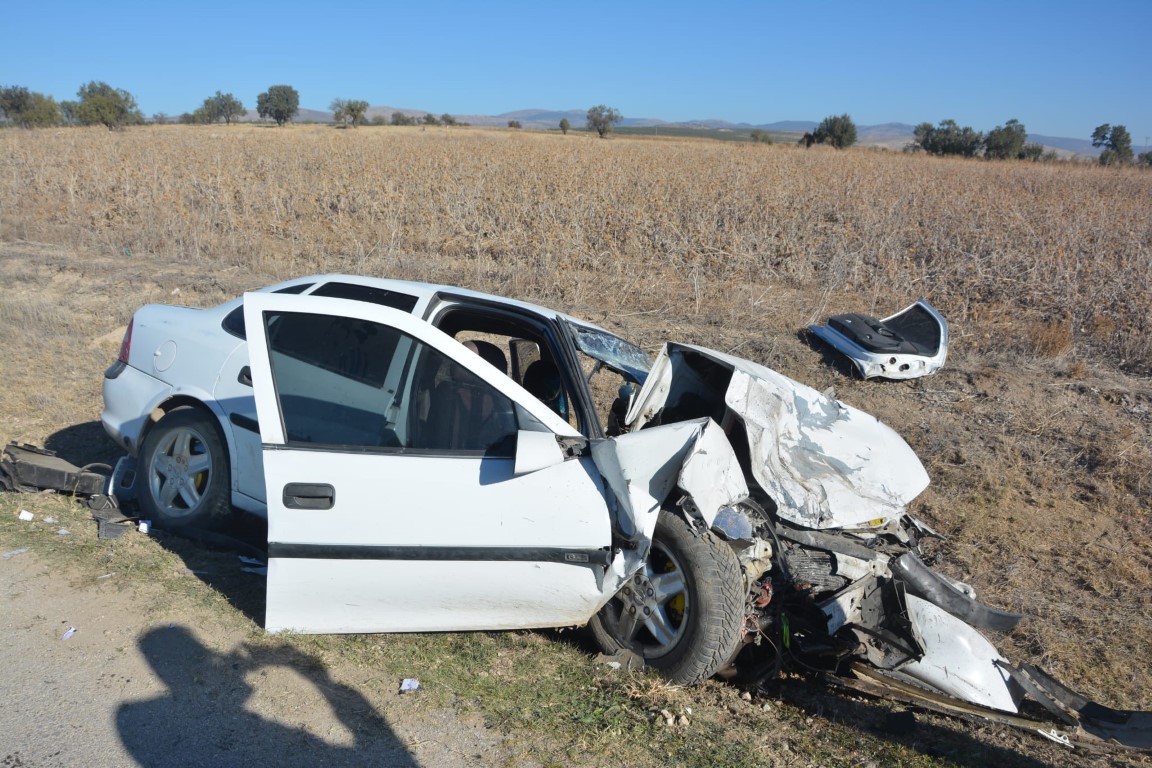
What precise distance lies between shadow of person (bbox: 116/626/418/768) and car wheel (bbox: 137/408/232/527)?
41.8 inches

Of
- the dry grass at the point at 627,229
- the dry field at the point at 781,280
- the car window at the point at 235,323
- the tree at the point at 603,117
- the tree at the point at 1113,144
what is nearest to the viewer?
the car window at the point at 235,323

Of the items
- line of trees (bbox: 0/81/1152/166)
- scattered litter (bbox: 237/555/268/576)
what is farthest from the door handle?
line of trees (bbox: 0/81/1152/166)

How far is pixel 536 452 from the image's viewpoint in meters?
3.49

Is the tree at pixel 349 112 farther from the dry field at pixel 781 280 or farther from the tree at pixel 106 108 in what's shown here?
the dry field at pixel 781 280

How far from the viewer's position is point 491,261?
12.2 metres

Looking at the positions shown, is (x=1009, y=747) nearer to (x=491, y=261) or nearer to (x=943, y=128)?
(x=491, y=261)

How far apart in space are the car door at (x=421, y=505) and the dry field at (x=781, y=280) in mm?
1199

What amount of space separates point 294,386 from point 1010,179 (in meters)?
27.8

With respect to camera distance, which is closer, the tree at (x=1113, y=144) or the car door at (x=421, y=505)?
the car door at (x=421, y=505)

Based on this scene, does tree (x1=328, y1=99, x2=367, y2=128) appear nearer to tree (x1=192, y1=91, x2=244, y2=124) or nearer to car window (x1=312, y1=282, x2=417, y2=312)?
tree (x1=192, y1=91, x2=244, y2=124)

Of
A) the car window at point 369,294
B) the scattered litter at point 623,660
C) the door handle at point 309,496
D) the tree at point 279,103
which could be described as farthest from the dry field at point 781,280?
the tree at point 279,103

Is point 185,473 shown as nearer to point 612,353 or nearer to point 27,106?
point 612,353

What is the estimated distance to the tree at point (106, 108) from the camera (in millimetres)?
50094

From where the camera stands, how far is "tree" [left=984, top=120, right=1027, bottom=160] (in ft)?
148
